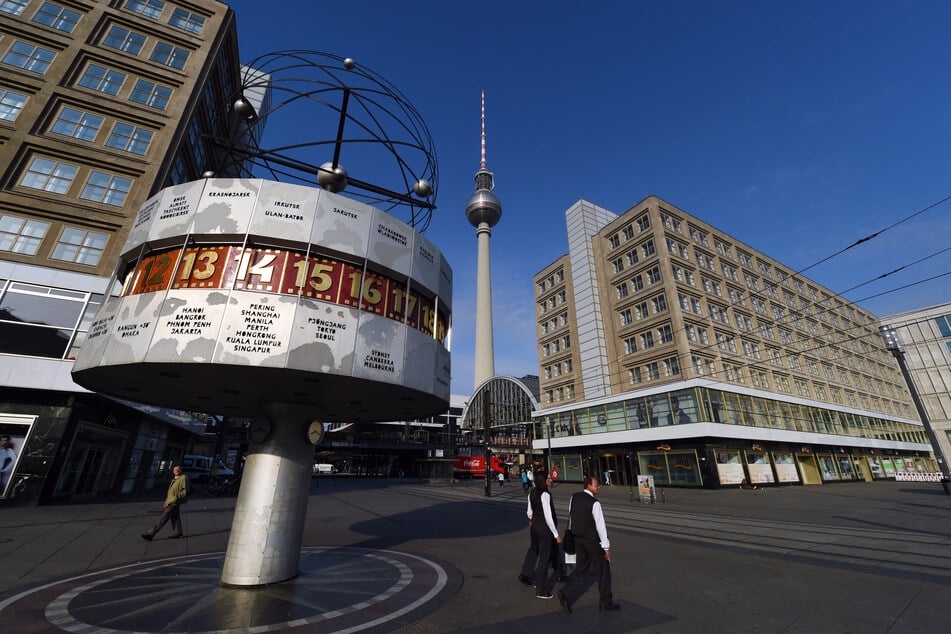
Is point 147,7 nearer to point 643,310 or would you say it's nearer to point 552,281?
point 552,281

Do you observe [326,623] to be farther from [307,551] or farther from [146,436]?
[146,436]

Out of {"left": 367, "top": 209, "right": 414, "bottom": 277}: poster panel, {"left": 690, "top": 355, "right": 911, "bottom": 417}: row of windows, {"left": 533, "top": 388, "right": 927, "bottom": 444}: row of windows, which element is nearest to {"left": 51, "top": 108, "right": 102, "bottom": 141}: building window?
{"left": 367, "top": 209, "right": 414, "bottom": 277}: poster panel

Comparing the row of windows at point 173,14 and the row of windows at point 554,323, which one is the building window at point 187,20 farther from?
the row of windows at point 554,323

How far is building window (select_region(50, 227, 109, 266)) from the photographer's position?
17812mm

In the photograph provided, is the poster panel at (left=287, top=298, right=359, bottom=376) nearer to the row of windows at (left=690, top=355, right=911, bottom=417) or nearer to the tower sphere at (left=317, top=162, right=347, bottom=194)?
the tower sphere at (left=317, top=162, right=347, bottom=194)

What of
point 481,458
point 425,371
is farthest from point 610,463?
point 425,371

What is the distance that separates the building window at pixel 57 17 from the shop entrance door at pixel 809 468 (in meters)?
61.9

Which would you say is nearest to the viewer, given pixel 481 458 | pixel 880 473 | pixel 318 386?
pixel 318 386

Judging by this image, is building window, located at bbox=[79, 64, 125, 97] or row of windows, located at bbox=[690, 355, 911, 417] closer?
building window, located at bbox=[79, 64, 125, 97]

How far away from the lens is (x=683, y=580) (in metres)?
6.95

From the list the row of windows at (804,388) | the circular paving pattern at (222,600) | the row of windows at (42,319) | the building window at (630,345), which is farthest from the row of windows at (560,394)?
the row of windows at (42,319)

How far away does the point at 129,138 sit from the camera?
68.4ft

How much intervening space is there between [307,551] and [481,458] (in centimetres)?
4794

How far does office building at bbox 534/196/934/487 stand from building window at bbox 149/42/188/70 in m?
38.5
